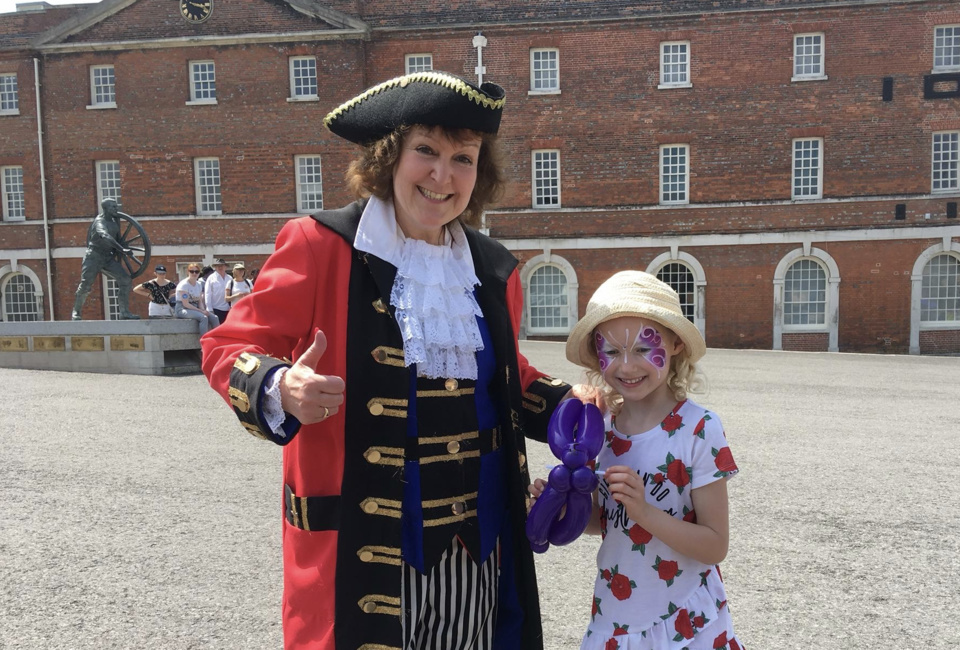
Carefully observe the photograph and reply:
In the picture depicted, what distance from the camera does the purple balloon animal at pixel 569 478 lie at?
77.9 inches

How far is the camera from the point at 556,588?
401 centimetres

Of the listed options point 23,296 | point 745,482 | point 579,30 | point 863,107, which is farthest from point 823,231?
point 23,296

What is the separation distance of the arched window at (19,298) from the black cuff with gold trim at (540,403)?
2749 cm

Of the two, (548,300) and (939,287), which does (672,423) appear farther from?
(939,287)

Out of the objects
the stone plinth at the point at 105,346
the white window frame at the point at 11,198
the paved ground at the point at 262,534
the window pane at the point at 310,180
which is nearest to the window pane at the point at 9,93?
the white window frame at the point at 11,198

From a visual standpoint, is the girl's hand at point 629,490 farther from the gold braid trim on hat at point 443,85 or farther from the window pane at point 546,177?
the window pane at point 546,177

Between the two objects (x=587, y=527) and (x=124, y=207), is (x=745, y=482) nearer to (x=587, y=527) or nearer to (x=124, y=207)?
(x=587, y=527)

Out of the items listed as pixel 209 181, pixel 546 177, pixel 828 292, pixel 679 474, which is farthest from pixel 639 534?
pixel 209 181

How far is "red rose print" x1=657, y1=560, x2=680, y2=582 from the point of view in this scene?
2111 mm

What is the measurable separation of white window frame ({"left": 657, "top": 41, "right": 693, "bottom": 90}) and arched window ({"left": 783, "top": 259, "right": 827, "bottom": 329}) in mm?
6643

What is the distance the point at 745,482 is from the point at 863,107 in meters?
20.3

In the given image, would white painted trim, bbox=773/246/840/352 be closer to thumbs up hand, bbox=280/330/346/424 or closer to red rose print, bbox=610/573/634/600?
red rose print, bbox=610/573/634/600

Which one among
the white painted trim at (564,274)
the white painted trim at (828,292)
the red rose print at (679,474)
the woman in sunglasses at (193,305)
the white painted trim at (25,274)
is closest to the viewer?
the red rose print at (679,474)

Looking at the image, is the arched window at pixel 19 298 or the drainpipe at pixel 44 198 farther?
the arched window at pixel 19 298
